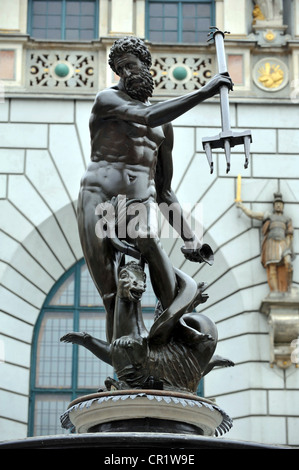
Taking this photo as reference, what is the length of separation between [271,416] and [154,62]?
754cm

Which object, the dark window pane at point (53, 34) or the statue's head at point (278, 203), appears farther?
the dark window pane at point (53, 34)

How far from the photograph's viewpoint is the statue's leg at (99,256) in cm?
871

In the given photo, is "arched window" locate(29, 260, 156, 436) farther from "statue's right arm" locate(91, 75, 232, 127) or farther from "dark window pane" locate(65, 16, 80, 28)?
"statue's right arm" locate(91, 75, 232, 127)

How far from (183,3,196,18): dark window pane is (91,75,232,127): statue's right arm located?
43.7 feet

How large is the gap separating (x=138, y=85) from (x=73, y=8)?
43.7 ft

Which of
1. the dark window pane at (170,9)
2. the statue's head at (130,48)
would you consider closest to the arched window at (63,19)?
the dark window pane at (170,9)

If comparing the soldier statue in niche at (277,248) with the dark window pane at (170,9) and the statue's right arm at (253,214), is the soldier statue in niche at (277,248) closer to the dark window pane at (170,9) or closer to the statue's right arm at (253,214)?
the statue's right arm at (253,214)

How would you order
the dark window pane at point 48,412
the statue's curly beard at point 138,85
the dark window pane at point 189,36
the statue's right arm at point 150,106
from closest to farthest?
1. the statue's right arm at point 150,106
2. the statue's curly beard at point 138,85
3. the dark window pane at point 48,412
4. the dark window pane at point 189,36

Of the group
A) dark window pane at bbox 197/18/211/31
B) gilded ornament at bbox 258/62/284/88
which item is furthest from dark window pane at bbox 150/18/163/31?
gilded ornament at bbox 258/62/284/88

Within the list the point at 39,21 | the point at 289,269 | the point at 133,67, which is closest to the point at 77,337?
the point at 133,67

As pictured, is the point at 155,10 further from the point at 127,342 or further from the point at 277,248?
the point at 127,342

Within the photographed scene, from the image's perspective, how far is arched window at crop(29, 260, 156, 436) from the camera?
19719mm

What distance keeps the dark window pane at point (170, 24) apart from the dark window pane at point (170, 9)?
138 mm

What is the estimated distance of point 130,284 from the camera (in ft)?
27.2
